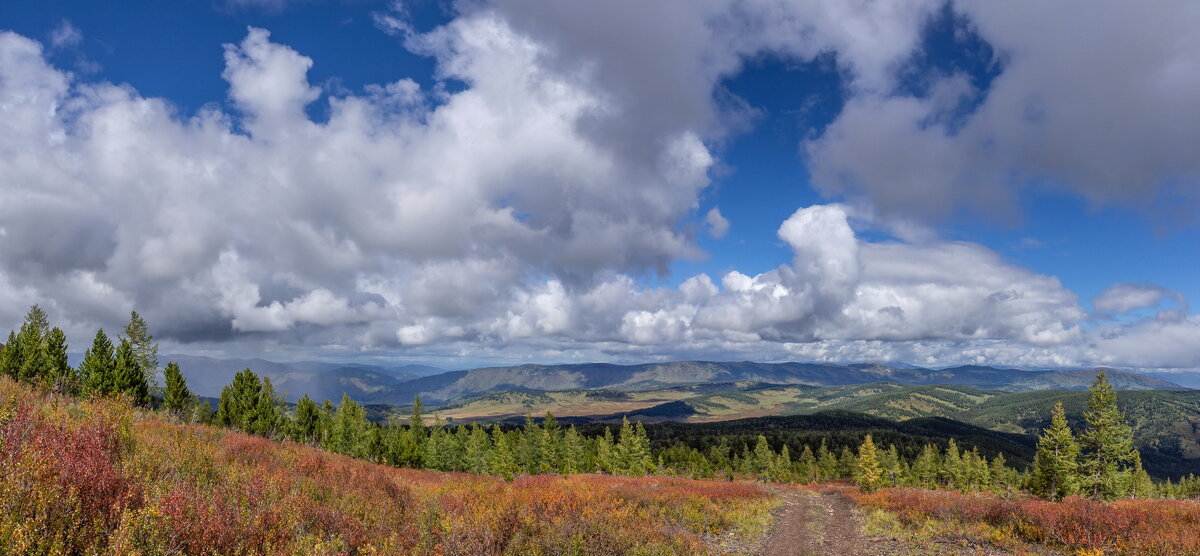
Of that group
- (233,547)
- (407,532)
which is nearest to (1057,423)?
(407,532)

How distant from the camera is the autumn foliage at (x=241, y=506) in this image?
21.2ft

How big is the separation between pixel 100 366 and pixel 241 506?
66791 millimetres

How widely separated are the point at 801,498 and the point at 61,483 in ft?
120

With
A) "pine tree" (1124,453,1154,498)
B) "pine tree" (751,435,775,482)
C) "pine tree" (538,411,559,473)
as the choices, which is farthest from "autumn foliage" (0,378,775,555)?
"pine tree" (1124,453,1154,498)

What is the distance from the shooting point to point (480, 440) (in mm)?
87312

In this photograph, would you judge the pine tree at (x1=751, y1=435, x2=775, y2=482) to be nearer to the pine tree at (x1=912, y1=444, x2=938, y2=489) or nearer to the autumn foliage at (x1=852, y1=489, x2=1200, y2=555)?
the pine tree at (x1=912, y1=444, x2=938, y2=489)

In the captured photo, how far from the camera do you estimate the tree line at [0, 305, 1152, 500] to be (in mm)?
51344

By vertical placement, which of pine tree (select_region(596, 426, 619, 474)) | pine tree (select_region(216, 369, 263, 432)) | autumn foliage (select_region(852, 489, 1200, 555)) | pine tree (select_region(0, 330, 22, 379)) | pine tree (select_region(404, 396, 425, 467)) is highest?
pine tree (select_region(0, 330, 22, 379))

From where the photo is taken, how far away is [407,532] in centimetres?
1134

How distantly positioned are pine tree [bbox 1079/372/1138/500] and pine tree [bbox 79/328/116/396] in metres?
105

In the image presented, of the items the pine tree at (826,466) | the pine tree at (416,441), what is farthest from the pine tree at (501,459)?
the pine tree at (826,466)

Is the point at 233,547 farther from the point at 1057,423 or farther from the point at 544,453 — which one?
the point at 544,453

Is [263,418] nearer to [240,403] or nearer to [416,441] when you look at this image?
[240,403]

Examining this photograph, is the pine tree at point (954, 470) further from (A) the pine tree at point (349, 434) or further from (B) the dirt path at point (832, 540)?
(A) the pine tree at point (349, 434)
